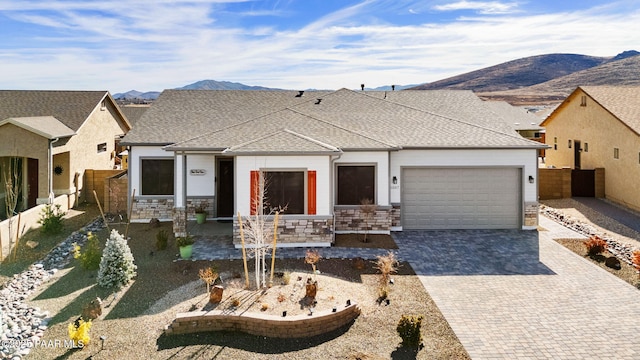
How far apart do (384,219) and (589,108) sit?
587 inches

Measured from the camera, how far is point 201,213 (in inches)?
635

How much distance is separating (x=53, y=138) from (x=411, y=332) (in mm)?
17625

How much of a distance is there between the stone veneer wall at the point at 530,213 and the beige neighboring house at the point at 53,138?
19577mm

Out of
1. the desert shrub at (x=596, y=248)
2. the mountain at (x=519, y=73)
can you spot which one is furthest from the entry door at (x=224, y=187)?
the mountain at (x=519, y=73)

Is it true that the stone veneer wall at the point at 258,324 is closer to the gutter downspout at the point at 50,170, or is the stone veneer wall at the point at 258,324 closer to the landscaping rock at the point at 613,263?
the landscaping rock at the point at 613,263

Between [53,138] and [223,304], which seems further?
[53,138]

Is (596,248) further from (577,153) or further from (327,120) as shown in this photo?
(577,153)

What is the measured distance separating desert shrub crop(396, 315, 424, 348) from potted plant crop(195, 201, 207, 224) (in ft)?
34.3

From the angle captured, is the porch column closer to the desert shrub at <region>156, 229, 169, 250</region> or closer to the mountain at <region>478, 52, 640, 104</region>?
the desert shrub at <region>156, 229, 169, 250</region>

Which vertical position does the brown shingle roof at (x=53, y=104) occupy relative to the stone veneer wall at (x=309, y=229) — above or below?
above

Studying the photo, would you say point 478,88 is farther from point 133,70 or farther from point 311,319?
point 311,319

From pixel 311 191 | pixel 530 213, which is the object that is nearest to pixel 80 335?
pixel 311 191

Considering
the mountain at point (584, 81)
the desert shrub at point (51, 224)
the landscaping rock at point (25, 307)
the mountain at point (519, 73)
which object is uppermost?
the mountain at point (519, 73)

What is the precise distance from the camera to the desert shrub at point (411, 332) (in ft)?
24.5
